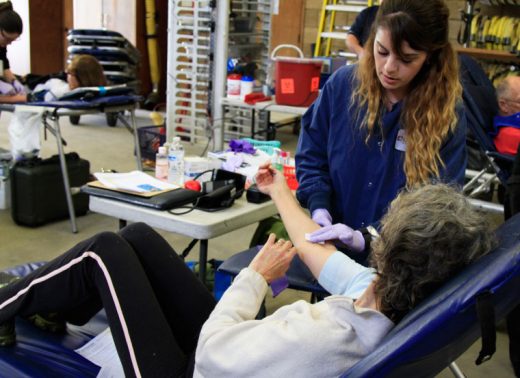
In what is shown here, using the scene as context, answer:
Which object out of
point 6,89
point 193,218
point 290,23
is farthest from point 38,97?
point 290,23

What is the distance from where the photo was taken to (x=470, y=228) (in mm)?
1164

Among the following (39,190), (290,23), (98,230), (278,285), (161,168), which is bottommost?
(98,230)

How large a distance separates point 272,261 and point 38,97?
2.75m

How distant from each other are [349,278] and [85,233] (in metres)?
2.34

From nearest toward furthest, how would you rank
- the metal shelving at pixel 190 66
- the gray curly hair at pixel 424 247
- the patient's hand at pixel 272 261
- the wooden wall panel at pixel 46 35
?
the gray curly hair at pixel 424 247 < the patient's hand at pixel 272 261 < the metal shelving at pixel 190 66 < the wooden wall panel at pixel 46 35

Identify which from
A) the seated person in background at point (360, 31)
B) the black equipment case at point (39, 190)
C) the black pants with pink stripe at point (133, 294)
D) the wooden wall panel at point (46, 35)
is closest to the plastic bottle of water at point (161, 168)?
the black pants with pink stripe at point (133, 294)

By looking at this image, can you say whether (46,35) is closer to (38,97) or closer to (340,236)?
(38,97)

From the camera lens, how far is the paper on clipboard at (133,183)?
7.30 ft

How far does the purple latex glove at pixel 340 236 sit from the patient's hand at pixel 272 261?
0.18 meters

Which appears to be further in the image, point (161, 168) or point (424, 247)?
point (161, 168)

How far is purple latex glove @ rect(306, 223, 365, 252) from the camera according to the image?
5.42 feet

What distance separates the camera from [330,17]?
6.62 m

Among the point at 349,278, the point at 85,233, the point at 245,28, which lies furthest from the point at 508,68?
the point at 349,278

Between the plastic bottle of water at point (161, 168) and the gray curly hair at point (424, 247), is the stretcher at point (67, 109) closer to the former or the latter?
the plastic bottle of water at point (161, 168)
